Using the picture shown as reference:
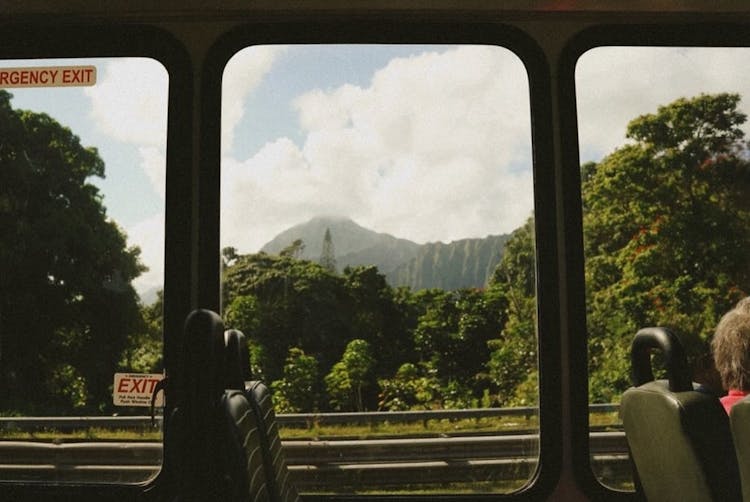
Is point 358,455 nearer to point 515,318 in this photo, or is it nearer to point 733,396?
point 515,318

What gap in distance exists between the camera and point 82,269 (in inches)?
98.3

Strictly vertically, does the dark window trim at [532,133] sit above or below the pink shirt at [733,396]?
above

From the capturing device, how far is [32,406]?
249 cm

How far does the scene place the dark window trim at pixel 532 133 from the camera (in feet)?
8.09

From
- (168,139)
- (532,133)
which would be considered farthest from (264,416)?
(532,133)

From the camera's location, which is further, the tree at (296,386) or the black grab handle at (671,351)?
the tree at (296,386)

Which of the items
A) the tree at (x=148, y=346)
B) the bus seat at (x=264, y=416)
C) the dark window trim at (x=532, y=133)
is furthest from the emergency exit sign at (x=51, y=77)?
the bus seat at (x=264, y=416)

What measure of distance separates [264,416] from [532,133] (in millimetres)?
1322

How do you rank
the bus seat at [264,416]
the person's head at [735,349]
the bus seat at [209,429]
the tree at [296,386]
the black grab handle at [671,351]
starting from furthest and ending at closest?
the tree at [296,386] → the bus seat at [264,416] → the person's head at [735,349] → the black grab handle at [671,351] → the bus seat at [209,429]

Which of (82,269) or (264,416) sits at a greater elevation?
(82,269)

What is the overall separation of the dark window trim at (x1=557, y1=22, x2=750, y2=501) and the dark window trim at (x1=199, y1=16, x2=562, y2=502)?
0.05 m

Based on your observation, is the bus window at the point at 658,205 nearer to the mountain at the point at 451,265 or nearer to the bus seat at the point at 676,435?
the mountain at the point at 451,265

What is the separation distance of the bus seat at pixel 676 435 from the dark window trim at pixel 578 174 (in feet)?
1.81

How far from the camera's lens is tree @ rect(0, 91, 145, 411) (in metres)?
2.47
